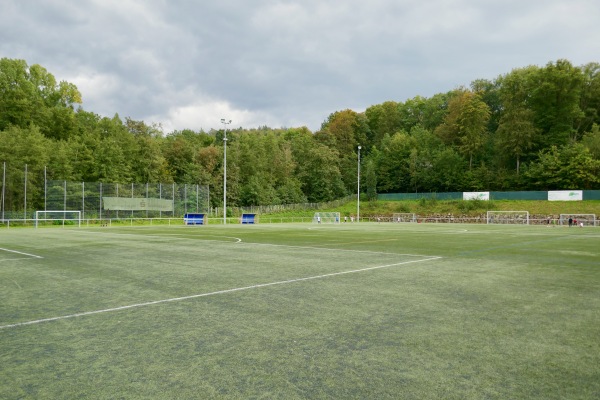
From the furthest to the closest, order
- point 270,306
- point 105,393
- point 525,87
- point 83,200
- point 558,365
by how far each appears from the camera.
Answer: point 525,87
point 83,200
point 270,306
point 558,365
point 105,393

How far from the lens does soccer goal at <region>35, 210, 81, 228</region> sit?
32.6 metres

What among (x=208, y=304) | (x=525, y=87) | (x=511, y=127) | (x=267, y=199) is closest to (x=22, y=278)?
(x=208, y=304)

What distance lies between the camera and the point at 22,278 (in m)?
7.61

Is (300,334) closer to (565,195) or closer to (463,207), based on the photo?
(463,207)

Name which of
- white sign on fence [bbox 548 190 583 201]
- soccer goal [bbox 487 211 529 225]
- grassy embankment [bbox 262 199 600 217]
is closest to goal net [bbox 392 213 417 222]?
grassy embankment [bbox 262 199 600 217]

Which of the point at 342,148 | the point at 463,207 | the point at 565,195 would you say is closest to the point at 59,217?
the point at 463,207

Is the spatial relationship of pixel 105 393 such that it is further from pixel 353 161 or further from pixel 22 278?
pixel 353 161

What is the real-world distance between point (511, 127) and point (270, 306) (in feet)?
251

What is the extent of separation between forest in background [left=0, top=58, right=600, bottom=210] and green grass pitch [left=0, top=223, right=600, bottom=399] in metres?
39.3

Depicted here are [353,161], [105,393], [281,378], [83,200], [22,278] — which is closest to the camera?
[105,393]

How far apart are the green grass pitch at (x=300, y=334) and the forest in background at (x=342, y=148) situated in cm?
3931

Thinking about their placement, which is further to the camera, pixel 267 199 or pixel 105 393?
pixel 267 199

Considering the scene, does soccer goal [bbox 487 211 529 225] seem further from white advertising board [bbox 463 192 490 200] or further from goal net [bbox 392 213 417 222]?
goal net [bbox 392 213 417 222]

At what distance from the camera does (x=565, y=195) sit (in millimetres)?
57094
